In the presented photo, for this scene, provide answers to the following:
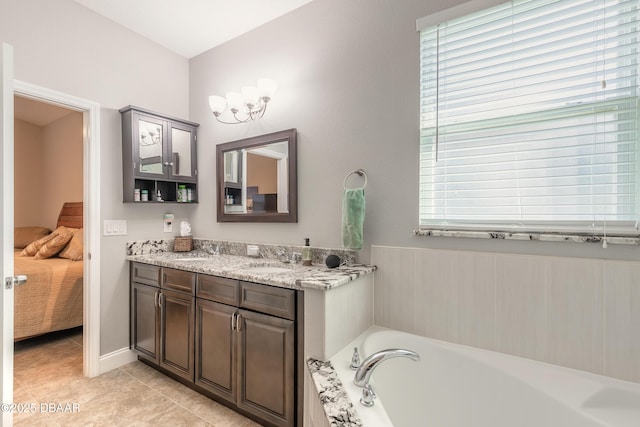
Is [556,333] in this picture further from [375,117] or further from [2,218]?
[2,218]

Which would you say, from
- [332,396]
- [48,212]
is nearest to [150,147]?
[332,396]

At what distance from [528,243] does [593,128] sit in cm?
59

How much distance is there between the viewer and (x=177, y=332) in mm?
2125

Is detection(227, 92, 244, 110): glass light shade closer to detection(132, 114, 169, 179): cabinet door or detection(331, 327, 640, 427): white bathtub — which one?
detection(132, 114, 169, 179): cabinet door

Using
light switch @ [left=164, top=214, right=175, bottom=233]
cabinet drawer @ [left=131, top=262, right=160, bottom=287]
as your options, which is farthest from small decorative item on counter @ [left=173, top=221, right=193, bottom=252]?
cabinet drawer @ [left=131, top=262, right=160, bottom=287]

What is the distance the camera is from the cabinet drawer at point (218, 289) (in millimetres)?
1810

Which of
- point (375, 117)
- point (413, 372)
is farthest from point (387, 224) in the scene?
point (413, 372)

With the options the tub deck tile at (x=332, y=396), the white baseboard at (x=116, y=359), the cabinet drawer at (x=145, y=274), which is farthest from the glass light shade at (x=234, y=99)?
the white baseboard at (x=116, y=359)

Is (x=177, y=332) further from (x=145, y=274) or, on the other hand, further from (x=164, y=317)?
(x=145, y=274)

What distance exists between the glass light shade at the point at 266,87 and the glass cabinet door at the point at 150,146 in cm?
99

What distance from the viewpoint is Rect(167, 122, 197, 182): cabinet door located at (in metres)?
2.66

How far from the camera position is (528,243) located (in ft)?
4.85

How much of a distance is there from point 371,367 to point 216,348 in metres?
1.17

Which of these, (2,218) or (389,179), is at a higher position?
(389,179)
